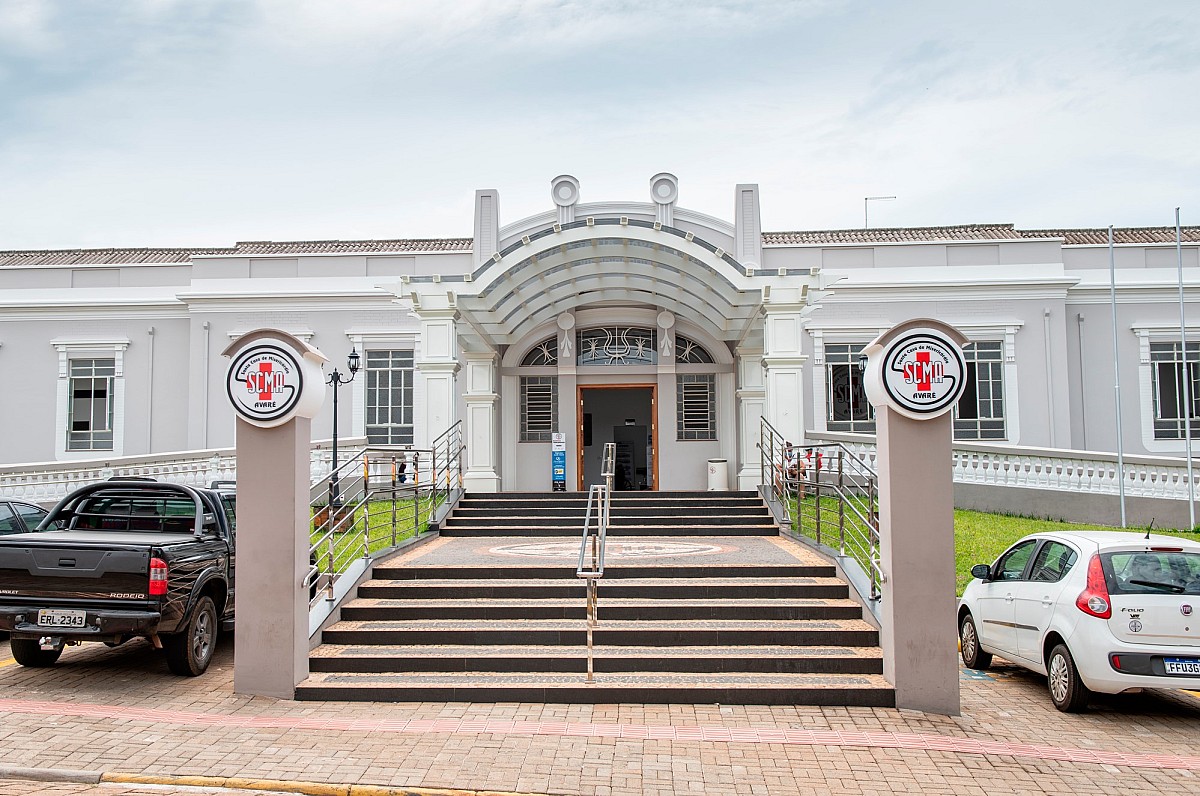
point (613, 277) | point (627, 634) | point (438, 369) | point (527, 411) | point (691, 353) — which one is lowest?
point (627, 634)

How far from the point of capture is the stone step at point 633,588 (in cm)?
861

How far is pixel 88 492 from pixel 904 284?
16836 millimetres

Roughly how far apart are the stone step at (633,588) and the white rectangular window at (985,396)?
12.7 metres

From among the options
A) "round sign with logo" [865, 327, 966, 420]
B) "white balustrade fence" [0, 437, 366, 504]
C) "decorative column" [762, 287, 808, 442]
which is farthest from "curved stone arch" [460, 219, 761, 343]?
"round sign with logo" [865, 327, 966, 420]

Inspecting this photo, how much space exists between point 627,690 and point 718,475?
394 inches

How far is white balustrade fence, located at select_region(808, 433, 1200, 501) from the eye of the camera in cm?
1399

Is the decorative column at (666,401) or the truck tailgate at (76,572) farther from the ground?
the decorative column at (666,401)

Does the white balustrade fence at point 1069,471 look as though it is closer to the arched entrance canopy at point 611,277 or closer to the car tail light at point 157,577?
the arched entrance canopy at point 611,277

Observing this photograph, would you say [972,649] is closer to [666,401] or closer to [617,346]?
[666,401]

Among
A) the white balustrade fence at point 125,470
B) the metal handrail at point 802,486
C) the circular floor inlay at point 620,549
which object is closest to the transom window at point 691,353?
the metal handrail at point 802,486

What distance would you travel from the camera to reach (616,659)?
7348 millimetres

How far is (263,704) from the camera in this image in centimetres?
691

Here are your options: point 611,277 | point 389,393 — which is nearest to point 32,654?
point 611,277

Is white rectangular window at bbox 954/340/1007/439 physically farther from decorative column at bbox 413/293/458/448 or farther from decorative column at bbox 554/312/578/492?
decorative column at bbox 413/293/458/448
